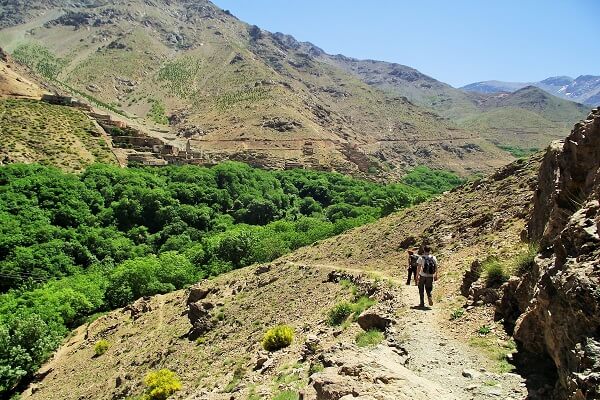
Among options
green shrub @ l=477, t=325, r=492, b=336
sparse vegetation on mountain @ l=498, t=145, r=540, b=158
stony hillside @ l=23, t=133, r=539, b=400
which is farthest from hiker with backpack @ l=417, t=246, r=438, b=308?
sparse vegetation on mountain @ l=498, t=145, r=540, b=158

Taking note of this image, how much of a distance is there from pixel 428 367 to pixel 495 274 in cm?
399

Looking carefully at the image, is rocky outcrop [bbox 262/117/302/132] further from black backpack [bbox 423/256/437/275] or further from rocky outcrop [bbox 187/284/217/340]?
black backpack [bbox 423/256/437/275]

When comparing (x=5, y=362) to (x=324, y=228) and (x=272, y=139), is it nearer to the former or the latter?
(x=324, y=228)

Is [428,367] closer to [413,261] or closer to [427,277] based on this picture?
[427,277]

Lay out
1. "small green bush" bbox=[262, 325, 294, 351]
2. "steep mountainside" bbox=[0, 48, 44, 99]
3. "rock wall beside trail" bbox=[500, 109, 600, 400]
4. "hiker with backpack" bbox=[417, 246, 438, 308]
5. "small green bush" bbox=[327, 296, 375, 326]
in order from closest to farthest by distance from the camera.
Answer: "rock wall beside trail" bbox=[500, 109, 600, 400]
"hiker with backpack" bbox=[417, 246, 438, 308]
"small green bush" bbox=[327, 296, 375, 326]
"small green bush" bbox=[262, 325, 294, 351]
"steep mountainside" bbox=[0, 48, 44, 99]

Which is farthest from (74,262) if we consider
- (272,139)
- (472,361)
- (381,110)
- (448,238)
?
(381,110)

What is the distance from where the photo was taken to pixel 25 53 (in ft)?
596

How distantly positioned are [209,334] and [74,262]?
38199 millimetres

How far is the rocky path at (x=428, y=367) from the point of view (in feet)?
26.7

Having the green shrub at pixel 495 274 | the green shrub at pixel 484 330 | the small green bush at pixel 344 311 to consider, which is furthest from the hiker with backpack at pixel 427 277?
the small green bush at pixel 344 311

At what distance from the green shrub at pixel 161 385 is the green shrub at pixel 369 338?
9.30m

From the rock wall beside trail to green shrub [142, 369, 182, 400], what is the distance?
42.9ft

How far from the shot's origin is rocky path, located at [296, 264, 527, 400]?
8133 mm

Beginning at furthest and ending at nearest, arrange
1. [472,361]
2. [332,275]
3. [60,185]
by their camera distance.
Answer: [60,185], [332,275], [472,361]
